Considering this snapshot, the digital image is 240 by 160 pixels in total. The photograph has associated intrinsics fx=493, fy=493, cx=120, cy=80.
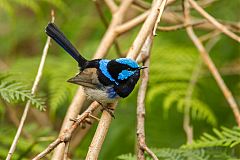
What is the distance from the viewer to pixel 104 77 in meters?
3.31

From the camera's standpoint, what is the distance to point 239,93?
4512 mm

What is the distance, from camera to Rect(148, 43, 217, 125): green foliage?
3908 millimetres

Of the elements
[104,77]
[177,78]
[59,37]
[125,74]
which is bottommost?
[125,74]

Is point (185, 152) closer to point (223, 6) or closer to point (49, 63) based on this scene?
point (49, 63)

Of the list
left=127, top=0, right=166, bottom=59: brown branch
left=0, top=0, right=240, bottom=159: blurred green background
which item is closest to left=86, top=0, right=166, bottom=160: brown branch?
left=127, top=0, right=166, bottom=59: brown branch

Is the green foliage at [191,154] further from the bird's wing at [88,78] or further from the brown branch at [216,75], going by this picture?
the bird's wing at [88,78]

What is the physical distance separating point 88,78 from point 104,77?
0.12m

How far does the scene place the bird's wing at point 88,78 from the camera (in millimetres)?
3137

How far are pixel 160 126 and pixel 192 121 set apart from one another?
303 millimetres

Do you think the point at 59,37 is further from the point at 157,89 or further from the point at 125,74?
the point at 157,89

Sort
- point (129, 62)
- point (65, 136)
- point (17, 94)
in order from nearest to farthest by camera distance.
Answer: point (65, 136) → point (17, 94) → point (129, 62)

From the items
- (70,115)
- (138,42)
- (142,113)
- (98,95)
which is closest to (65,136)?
(142,113)

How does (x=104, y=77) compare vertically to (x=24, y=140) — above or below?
above

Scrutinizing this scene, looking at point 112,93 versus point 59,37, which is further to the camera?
point 59,37
